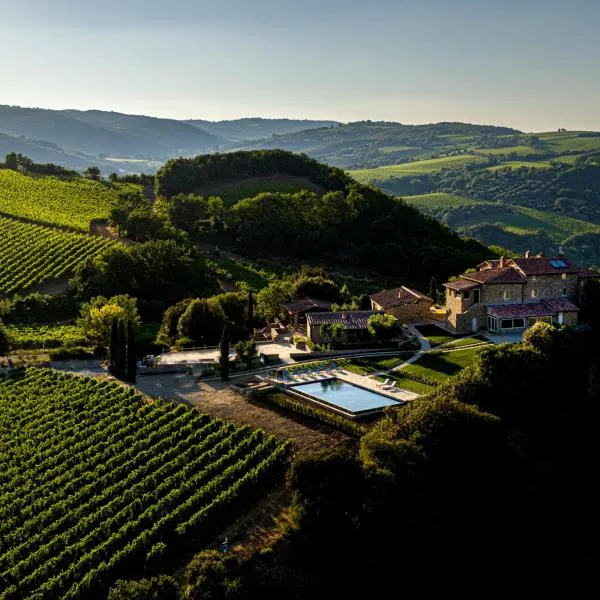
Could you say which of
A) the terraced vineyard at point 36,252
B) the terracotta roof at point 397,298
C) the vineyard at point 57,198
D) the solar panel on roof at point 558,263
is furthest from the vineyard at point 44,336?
the solar panel on roof at point 558,263

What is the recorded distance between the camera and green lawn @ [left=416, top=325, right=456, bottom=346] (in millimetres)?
54656

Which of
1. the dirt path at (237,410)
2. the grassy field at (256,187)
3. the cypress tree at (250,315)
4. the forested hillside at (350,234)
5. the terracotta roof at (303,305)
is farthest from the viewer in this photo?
the grassy field at (256,187)

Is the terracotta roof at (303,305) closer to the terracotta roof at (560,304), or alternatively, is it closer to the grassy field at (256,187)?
the terracotta roof at (560,304)

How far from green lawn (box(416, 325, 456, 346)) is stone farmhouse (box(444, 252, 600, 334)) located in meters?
1.14

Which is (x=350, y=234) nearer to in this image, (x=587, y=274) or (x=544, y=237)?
(x=587, y=274)

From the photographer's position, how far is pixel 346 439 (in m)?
38.5

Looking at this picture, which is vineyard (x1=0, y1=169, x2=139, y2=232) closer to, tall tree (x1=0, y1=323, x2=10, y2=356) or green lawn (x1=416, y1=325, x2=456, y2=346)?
tall tree (x1=0, y1=323, x2=10, y2=356)

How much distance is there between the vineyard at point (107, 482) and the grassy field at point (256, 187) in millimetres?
78977

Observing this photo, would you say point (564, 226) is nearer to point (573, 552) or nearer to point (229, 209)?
point (229, 209)

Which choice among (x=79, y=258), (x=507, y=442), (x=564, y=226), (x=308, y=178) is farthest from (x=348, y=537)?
(x=564, y=226)

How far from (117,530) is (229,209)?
254 feet

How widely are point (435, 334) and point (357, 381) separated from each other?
1243 cm

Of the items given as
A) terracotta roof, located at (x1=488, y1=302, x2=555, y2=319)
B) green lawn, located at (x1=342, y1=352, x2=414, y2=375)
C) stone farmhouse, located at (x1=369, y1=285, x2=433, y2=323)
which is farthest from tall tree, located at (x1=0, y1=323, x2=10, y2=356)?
terracotta roof, located at (x1=488, y1=302, x2=555, y2=319)

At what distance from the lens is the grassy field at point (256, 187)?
119894 mm
